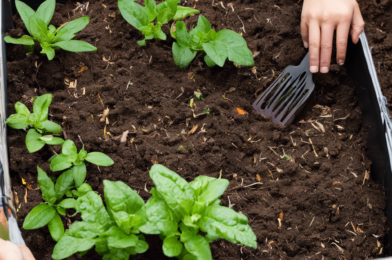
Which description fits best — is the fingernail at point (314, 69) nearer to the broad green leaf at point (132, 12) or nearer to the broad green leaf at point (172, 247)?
the broad green leaf at point (132, 12)

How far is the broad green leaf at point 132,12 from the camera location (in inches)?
66.2

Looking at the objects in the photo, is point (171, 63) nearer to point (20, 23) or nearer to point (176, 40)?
point (176, 40)

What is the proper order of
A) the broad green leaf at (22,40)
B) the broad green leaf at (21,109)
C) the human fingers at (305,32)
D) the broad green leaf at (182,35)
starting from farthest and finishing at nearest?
the human fingers at (305,32) → the broad green leaf at (182,35) → the broad green leaf at (22,40) → the broad green leaf at (21,109)

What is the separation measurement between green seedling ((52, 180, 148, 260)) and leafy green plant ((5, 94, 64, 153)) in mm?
332

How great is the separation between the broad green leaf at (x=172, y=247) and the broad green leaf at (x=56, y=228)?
42 cm

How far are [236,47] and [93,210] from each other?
976mm

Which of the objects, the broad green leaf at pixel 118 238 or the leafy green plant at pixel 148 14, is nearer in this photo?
the broad green leaf at pixel 118 238

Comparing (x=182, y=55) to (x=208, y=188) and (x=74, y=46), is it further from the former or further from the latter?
(x=208, y=188)

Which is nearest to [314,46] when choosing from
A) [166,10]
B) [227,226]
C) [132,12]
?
[166,10]

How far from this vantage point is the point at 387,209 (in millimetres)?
1520

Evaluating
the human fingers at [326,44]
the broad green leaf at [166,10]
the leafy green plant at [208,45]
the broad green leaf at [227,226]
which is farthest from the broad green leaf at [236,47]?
the broad green leaf at [227,226]

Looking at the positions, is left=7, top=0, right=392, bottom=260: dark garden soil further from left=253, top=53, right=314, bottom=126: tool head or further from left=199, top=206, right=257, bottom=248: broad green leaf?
left=199, top=206, right=257, bottom=248: broad green leaf

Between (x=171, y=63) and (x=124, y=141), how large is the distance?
488mm

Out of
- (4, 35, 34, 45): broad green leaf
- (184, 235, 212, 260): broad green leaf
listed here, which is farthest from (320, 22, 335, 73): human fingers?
(4, 35, 34, 45): broad green leaf
